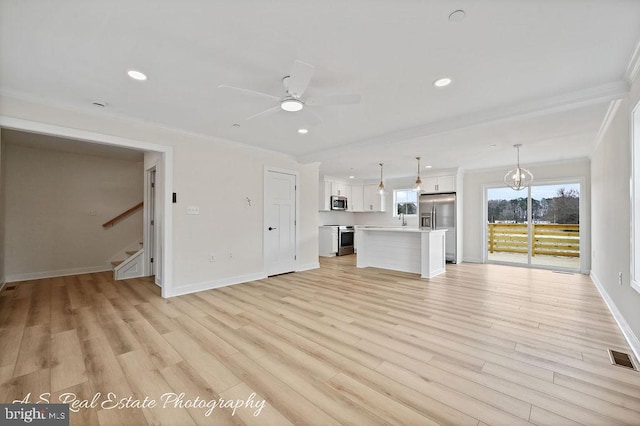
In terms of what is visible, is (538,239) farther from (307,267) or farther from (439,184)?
(307,267)

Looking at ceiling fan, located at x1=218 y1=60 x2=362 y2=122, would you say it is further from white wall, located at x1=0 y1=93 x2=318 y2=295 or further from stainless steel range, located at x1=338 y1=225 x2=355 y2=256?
stainless steel range, located at x1=338 y1=225 x2=355 y2=256

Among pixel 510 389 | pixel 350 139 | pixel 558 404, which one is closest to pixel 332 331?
pixel 510 389

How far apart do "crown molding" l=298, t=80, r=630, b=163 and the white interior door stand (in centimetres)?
207

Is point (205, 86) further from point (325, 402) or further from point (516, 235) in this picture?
point (516, 235)

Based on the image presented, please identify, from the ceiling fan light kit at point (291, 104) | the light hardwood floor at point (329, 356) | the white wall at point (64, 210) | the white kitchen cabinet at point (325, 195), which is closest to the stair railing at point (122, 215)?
the white wall at point (64, 210)

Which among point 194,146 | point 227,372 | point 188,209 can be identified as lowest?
point 227,372

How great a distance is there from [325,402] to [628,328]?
311 cm

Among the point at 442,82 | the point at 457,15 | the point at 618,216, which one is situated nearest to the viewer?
the point at 457,15

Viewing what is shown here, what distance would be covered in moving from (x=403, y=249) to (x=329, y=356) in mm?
3761

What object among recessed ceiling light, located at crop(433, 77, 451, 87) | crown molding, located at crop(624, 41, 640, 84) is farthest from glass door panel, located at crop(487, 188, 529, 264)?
recessed ceiling light, located at crop(433, 77, 451, 87)

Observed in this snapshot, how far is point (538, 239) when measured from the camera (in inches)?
246

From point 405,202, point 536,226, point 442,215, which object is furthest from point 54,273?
point 536,226

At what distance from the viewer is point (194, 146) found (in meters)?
4.19

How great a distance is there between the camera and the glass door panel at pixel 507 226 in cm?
643
